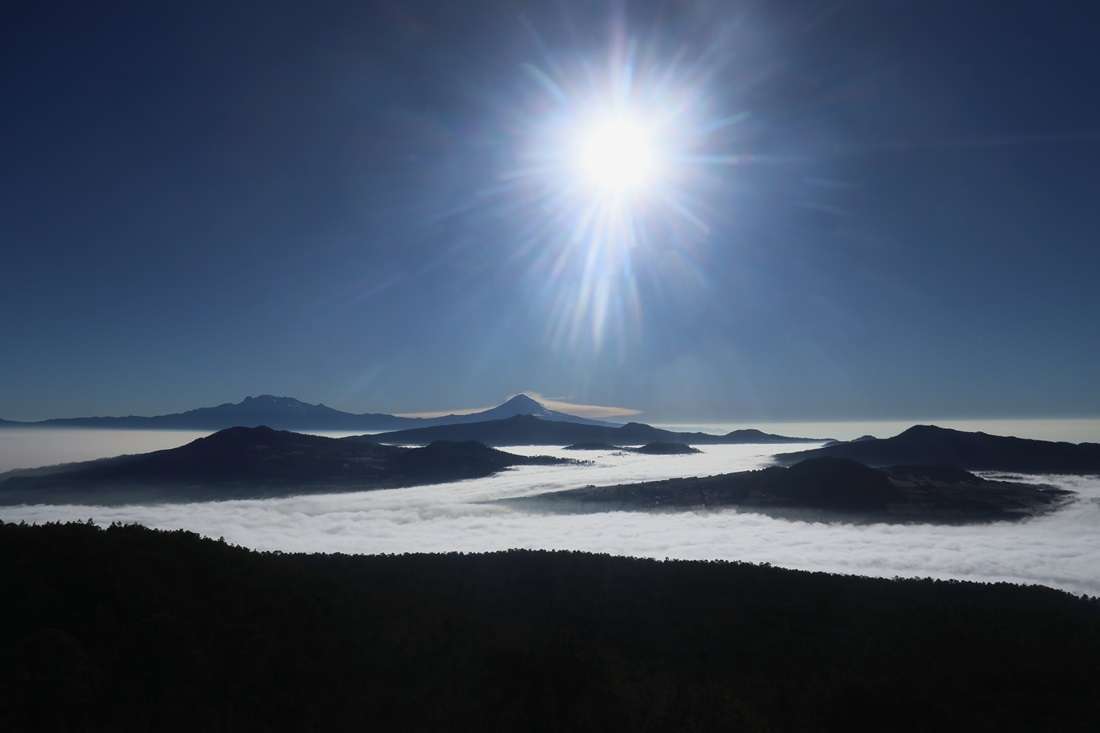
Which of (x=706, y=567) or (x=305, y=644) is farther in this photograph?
(x=706, y=567)

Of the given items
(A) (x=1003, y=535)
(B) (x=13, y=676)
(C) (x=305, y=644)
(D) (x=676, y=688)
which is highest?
(B) (x=13, y=676)

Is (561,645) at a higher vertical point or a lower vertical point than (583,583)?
higher

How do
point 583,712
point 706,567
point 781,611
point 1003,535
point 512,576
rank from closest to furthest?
point 583,712 → point 781,611 → point 512,576 → point 706,567 → point 1003,535

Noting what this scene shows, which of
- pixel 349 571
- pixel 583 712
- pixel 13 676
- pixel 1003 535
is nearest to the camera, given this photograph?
pixel 13 676

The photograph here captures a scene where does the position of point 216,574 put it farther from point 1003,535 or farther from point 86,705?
point 1003,535

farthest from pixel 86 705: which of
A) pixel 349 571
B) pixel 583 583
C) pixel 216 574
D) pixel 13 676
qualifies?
pixel 583 583

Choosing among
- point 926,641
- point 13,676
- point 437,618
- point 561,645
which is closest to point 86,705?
point 13,676
